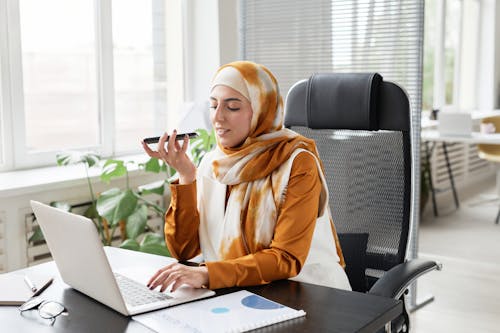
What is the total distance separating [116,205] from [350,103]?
1196mm

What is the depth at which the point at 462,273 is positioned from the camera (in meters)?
4.08

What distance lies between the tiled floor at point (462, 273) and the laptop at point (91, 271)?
201 cm

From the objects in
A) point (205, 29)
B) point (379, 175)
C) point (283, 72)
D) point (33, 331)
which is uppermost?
point (205, 29)

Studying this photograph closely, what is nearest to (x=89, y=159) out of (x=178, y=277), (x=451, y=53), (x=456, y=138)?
(x=178, y=277)

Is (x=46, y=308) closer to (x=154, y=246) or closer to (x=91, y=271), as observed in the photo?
(x=91, y=271)

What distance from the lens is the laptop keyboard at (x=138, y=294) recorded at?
4.61ft

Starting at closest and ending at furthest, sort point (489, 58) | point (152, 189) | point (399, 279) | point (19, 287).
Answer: point (19, 287), point (399, 279), point (152, 189), point (489, 58)

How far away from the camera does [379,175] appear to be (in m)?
Answer: 2.04

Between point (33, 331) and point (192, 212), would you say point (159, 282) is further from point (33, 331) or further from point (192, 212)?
point (192, 212)

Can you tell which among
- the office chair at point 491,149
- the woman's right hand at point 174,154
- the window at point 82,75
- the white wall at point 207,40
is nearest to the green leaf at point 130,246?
the window at point 82,75

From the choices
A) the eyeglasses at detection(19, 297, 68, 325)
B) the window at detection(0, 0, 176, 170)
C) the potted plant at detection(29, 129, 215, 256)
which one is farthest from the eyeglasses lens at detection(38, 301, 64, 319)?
the window at detection(0, 0, 176, 170)

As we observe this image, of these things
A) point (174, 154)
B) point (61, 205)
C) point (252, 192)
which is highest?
point (174, 154)

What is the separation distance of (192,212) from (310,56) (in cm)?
175

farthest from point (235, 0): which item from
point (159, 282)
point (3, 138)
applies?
point (159, 282)
